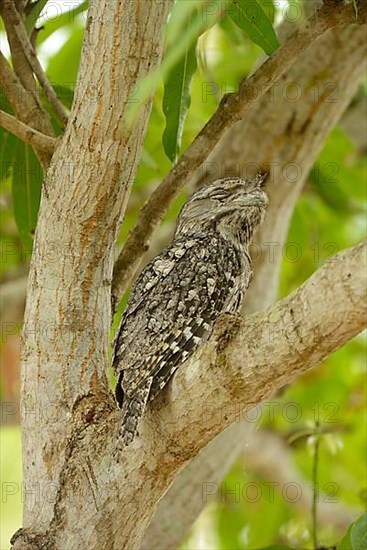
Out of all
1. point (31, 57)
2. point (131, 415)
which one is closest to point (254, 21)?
point (31, 57)

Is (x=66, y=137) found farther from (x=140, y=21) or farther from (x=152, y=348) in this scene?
(x=152, y=348)

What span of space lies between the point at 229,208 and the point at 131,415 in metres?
1.40

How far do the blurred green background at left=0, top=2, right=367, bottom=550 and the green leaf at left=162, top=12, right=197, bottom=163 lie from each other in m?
1.02

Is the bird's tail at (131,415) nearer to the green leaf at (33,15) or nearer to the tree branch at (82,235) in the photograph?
the tree branch at (82,235)

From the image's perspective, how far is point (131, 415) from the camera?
2.60m

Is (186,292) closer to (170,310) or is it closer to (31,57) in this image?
(170,310)

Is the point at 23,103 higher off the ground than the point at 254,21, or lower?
lower

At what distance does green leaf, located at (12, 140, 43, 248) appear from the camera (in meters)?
3.65

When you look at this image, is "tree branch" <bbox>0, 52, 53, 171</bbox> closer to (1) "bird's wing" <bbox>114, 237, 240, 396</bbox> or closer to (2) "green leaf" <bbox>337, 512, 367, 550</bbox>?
(1) "bird's wing" <bbox>114, 237, 240, 396</bbox>

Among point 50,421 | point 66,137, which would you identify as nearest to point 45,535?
point 50,421

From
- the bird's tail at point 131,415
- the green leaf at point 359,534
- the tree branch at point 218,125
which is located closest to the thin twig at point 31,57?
the tree branch at point 218,125

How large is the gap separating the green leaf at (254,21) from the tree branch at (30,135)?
0.73 meters

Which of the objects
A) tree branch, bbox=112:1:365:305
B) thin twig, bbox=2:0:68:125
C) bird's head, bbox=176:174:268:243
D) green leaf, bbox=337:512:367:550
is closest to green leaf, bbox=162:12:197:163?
tree branch, bbox=112:1:365:305

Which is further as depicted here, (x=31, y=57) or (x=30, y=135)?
(x=31, y=57)
